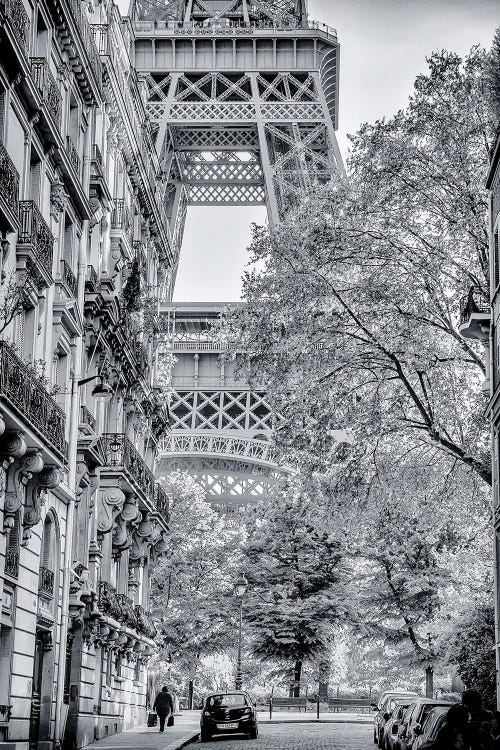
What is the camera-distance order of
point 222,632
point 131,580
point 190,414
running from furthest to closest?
point 190,414 → point 222,632 → point 131,580

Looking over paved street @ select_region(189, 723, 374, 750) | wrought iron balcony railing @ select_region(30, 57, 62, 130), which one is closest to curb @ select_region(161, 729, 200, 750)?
paved street @ select_region(189, 723, 374, 750)

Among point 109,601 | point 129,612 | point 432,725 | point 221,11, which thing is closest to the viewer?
point 432,725

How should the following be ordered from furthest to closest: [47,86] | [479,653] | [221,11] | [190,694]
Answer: [221,11], [190,694], [479,653], [47,86]

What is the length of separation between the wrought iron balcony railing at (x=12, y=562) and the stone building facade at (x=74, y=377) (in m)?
0.03

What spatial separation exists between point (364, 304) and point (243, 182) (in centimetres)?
7145

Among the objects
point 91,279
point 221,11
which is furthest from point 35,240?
point 221,11

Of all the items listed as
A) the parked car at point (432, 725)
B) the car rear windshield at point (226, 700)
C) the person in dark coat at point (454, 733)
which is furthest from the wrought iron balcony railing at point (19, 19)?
the car rear windshield at point (226, 700)

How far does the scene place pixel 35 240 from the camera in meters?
25.5

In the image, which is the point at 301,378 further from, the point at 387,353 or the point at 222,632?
the point at 222,632

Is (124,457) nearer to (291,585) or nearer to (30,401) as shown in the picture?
(30,401)

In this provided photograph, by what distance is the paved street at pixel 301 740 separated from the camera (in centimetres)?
3338

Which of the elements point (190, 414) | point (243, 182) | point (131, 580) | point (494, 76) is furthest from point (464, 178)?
point (243, 182)

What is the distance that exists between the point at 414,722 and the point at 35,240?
11635 millimetres

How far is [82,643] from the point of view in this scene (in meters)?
32.4
